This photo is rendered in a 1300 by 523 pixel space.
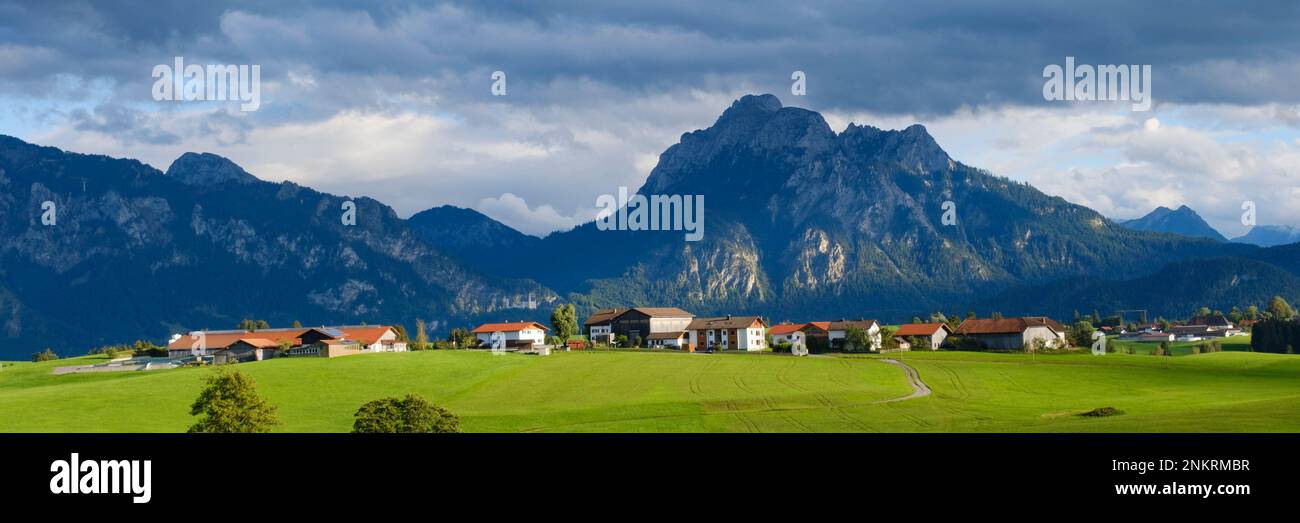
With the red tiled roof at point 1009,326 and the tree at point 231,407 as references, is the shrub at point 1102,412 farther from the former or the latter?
the red tiled roof at point 1009,326

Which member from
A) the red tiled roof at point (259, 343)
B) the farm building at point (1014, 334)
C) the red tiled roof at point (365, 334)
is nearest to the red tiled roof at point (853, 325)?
the farm building at point (1014, 334)

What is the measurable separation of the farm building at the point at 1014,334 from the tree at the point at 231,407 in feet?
487

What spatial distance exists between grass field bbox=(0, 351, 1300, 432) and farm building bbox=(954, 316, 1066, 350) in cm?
2946

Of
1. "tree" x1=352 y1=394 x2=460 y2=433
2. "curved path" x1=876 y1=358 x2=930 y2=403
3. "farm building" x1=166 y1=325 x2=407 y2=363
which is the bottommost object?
"curved path" x1=876 y1=358 x2=930 y2=403

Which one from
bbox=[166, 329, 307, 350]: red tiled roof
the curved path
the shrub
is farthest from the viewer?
bbox=[166, 329, 307, 350]: red tiled roof

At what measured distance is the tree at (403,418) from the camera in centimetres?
6200

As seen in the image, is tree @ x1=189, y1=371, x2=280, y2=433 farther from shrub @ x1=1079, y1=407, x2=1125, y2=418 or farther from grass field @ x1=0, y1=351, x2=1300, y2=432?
shrub @ x1=1079, y1=407, x2=1125, y2=418

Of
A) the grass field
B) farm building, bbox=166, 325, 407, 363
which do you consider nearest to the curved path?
the grass field

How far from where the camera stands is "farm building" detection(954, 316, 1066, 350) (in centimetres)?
18900

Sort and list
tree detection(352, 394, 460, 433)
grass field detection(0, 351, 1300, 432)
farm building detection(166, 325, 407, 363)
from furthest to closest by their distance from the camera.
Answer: farm building detection(166, 325, 407, 363) → grass field detection(0, 351, 1300, 432) → tree detection(352, 394, 460, 433)
